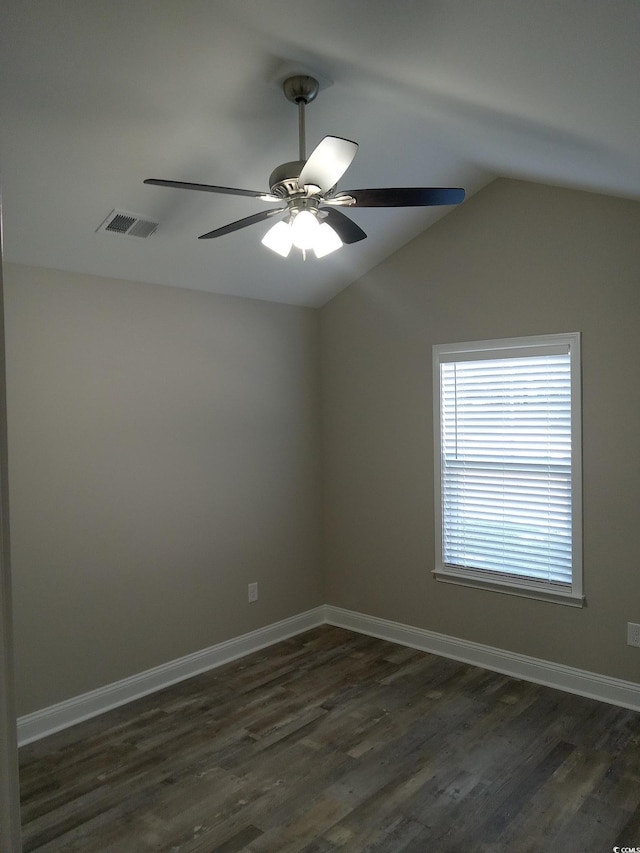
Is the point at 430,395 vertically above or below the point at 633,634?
above

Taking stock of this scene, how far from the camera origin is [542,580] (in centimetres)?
378

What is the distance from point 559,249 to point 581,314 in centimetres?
40

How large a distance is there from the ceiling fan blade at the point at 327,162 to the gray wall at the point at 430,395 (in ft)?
6.43

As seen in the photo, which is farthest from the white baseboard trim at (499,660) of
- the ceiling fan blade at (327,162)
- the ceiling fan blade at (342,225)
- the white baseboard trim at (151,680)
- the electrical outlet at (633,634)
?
the ceiling fan blade at (327,162)

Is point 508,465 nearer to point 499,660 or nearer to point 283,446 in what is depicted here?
point 499,660

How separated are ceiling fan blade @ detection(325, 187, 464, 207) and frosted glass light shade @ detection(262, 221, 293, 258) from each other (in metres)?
0.26

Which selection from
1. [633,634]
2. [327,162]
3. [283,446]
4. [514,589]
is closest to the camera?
[327,162]

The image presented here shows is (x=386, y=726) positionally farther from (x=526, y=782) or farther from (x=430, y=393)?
(x=430, y=393)

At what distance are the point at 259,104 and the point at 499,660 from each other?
10.9 feet

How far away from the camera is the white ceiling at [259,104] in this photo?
186 centimetres

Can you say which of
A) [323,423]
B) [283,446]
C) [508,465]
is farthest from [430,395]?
[283,446]

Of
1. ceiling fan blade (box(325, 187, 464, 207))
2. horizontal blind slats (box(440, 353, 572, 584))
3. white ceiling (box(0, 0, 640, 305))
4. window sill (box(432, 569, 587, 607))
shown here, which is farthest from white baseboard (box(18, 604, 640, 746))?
ceiling fan blade (box(325, 187, 464, 207))

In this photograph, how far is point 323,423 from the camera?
4.91m

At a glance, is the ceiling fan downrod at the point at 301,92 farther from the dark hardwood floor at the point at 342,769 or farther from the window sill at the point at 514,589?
the window sill at the point at 514,589
